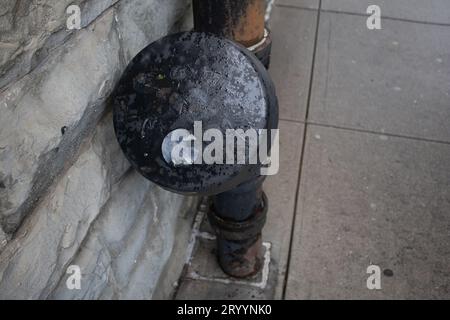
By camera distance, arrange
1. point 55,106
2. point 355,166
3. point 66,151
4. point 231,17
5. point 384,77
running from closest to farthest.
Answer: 1. point 55,106
2. point 66,151
3. point 231,17
4. point 355,166
5. point 384,77

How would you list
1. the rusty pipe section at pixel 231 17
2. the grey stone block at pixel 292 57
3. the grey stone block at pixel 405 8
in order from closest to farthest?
1. the rusty pipe section at pixel 231 17
2. the grey stone block at pixel 292 57
3. the grey stone block at pixel 405 8

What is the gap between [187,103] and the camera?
1.31 meters

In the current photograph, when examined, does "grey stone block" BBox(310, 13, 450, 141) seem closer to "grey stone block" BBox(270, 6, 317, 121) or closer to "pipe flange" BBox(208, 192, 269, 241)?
"grey stone block" BBox(270, 6, 317, 121)

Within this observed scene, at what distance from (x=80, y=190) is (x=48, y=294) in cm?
31

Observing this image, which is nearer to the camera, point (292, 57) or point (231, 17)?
point (231, 17)

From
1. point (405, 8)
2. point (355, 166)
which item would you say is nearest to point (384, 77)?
point (355, 166)

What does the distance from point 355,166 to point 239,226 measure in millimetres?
1068

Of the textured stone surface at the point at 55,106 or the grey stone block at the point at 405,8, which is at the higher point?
the textured stone surface at the point at 55,106

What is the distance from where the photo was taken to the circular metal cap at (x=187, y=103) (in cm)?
131

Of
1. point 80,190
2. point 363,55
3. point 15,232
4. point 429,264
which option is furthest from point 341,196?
point 15,232

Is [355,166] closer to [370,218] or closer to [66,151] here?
[370,218]

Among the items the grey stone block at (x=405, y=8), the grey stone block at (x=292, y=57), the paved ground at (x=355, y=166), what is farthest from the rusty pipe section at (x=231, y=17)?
the grey stone block at (x=405, y=8)

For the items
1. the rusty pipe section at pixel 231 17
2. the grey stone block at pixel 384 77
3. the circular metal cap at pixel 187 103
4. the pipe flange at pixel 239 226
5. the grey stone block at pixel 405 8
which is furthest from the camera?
the grey stone block at pixel 405 8

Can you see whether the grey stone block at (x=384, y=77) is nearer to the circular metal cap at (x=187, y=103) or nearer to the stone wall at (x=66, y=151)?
the stone wall at (x=66, y=151)
